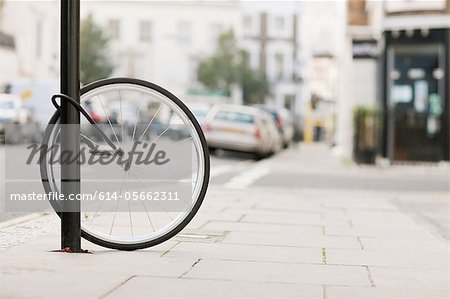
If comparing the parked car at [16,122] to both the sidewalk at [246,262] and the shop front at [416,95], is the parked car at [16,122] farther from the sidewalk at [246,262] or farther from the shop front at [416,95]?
the sidewalk at [246,262]

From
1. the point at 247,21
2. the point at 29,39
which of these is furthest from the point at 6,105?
the point at 247,21

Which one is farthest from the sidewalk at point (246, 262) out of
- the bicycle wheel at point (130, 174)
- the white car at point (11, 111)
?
the white car at point (11, 111)

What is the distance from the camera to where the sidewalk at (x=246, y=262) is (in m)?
4.43

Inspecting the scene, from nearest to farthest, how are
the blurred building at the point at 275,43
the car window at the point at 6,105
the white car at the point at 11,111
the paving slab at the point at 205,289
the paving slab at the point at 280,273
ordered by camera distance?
the paving slab at the point at 205,289 → the paving slab at the point at 280,273 → the white car at the point at 11,111 → the car window at the point at 6,105 → the blurred building at the point at 275,43

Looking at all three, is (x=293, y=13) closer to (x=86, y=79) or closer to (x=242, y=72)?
(x=242, y=72)

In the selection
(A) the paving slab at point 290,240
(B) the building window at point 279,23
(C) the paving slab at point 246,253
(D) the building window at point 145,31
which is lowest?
(A) the paving slab at point 290,240

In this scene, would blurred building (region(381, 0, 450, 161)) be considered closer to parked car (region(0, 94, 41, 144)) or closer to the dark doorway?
the dark doorway

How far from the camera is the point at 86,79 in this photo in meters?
58.8

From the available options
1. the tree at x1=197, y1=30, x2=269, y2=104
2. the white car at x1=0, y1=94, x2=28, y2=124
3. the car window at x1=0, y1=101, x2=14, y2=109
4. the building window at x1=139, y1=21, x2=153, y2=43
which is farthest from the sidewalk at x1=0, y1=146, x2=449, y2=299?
the building window at x1=139, y1=21, x2=153, y2=43

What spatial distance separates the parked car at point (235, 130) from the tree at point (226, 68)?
42.9 meters

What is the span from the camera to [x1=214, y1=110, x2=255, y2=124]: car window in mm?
26188

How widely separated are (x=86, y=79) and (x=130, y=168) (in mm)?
54094

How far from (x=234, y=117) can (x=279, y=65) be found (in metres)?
59.9

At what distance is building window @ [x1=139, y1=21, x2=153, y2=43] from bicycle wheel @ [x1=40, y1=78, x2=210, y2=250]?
238 ft
